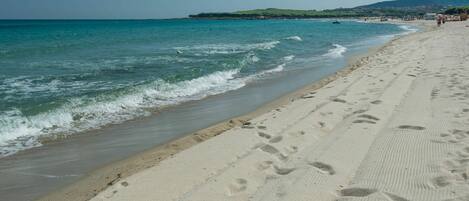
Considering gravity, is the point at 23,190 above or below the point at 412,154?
below

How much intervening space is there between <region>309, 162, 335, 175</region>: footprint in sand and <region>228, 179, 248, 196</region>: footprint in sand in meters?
0.82

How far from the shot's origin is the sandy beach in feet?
14.3

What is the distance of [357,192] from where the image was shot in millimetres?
4215

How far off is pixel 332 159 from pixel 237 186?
1.24 m

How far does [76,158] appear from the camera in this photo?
7180 millimetres

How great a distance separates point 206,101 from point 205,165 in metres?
6.93

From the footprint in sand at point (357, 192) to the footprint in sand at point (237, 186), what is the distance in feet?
3.13

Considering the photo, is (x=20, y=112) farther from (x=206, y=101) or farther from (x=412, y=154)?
(x=412, y=154)

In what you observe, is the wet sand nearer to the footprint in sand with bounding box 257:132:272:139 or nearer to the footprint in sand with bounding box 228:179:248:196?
the footprint in sand with bounding box 257:132:272:139

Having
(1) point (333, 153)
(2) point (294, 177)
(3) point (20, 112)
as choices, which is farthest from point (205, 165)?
(3) point (20, 112)

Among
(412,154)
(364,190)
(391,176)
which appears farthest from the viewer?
(412,154)

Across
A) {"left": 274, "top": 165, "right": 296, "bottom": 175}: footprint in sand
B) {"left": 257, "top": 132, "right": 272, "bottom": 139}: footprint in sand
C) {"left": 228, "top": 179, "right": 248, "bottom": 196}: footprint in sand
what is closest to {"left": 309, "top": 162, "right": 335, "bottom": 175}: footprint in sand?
{"left": 274, "top": 165, "right": 296, "bottom": 175}: footprint in sand

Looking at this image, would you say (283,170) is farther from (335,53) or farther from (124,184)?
(335,53)

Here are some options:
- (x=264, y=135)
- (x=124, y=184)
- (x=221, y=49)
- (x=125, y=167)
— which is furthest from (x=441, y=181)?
(x=221, y=49)
